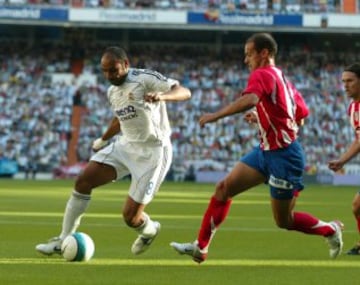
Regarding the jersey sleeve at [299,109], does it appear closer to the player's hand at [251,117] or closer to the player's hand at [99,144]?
the player's hand at [251,117]

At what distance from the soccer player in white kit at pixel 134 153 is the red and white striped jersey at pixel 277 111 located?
1.03 m

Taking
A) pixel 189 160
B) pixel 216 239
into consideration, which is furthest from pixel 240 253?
pixel 189 160

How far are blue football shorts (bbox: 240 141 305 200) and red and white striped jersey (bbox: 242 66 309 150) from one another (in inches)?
3.0

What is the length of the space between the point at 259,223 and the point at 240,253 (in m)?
6.48

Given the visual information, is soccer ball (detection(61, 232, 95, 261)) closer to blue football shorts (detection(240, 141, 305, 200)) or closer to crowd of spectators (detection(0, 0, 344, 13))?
blue football shorts (detection(240, 141, 305, 200))

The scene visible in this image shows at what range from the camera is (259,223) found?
756 inches

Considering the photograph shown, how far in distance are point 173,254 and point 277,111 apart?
2458 mm

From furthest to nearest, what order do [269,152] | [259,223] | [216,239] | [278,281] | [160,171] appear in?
[259,223] → [216,239] → [160,171] → [269,152] → [278,281]

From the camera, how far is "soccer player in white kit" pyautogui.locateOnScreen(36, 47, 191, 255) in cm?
1177

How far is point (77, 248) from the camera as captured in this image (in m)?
11.1

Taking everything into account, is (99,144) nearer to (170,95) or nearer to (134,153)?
(134,153)

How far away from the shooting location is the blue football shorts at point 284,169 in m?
11.2

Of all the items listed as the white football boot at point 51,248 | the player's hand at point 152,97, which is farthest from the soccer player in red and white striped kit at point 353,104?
the white football boot at point 51,248

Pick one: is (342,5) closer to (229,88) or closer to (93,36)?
(229,88)
